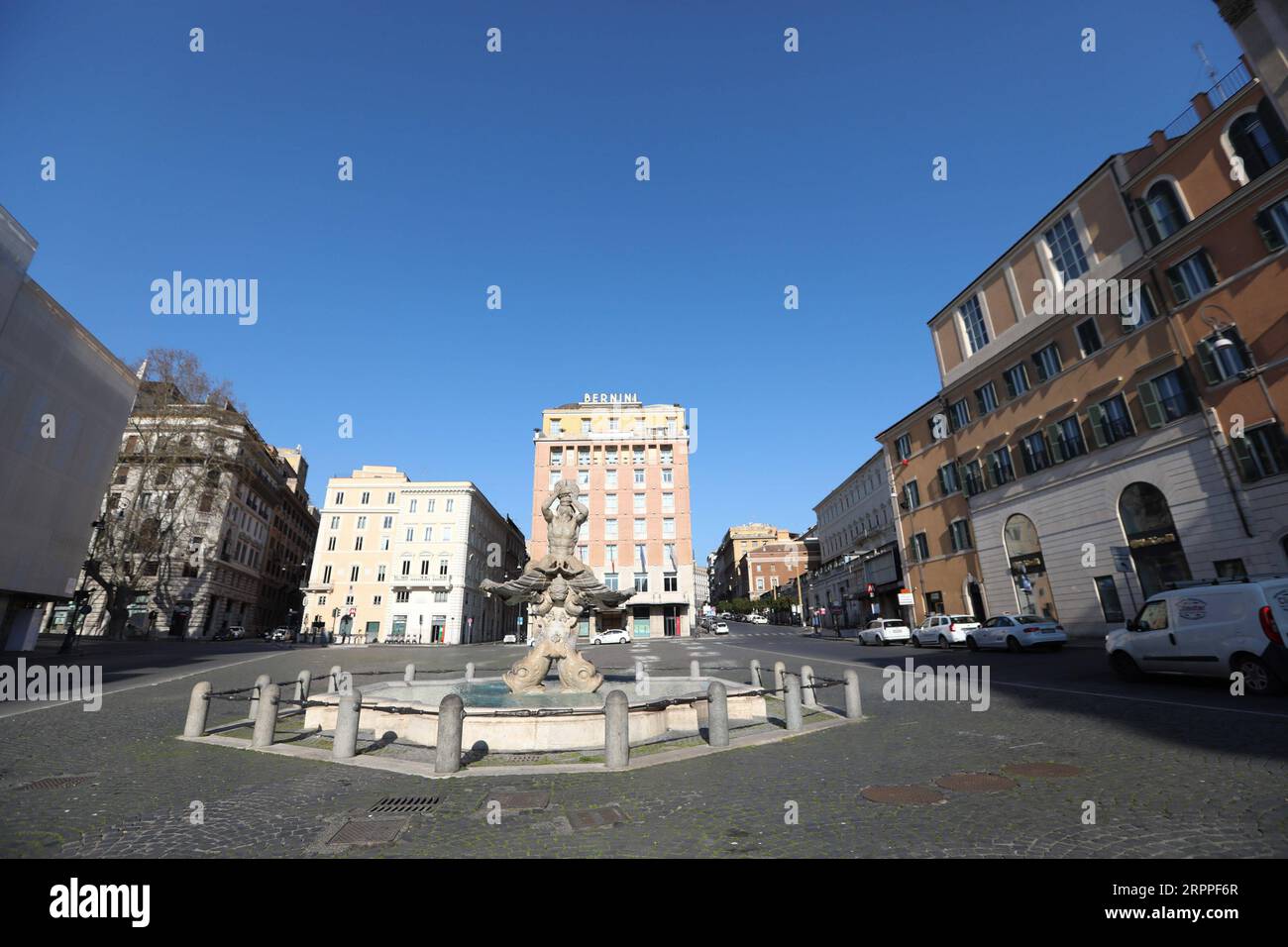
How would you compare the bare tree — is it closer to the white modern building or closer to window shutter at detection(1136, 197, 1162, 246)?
the white modern building

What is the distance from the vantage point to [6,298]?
25422 mm

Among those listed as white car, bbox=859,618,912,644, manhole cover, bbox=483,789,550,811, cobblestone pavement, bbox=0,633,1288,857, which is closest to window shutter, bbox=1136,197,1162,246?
white car, bbox=859,618,912,644

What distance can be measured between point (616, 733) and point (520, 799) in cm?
164

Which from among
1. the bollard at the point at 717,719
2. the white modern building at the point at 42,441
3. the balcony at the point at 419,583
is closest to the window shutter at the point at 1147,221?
the bollard at the point at 717,719

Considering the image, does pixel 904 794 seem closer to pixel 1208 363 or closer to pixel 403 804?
pixel 403 804

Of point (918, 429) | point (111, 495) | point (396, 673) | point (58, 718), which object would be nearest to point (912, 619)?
point (918, 429)

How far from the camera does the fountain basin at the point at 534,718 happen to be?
8195 millimetres

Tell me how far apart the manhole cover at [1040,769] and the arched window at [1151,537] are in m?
21.4

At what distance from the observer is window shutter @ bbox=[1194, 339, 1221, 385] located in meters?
20.5

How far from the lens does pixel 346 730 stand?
7.88m

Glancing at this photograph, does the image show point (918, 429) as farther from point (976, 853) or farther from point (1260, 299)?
point (976, 853)

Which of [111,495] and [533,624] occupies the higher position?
[111,495]
